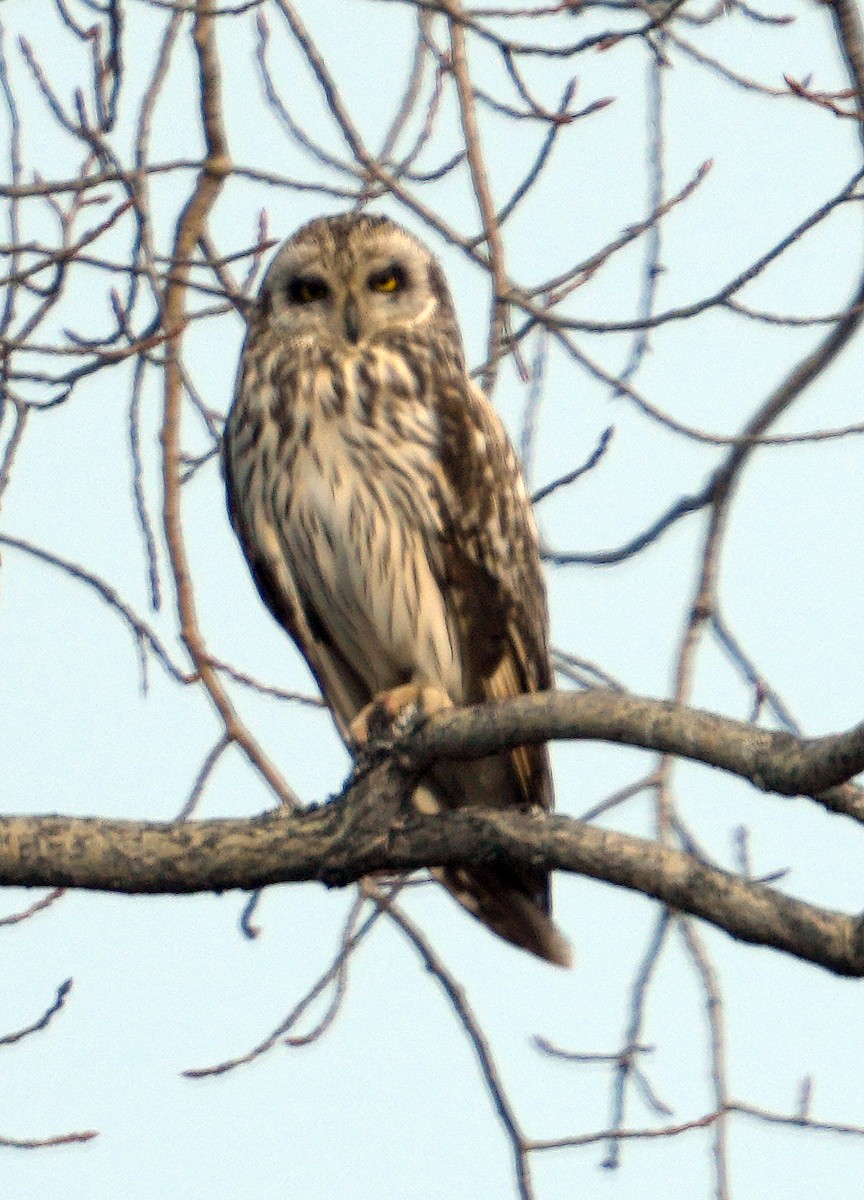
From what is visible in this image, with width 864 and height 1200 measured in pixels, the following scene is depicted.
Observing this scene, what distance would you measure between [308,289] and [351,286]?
13cm

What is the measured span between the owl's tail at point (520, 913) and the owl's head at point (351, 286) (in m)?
1.45

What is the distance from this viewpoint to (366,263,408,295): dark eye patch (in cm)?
496

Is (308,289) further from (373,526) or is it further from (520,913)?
(520,913)

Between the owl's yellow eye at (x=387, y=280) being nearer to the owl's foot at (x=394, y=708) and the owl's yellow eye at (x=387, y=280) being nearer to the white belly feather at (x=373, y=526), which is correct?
the white belly feather at (x=373, y=526)

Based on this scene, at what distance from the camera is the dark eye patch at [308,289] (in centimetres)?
493

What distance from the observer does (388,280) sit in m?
4.99

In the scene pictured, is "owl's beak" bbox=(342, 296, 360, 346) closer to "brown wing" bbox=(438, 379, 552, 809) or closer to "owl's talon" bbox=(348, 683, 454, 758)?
"brown wing" bbox=(438, 379, 552, 809)

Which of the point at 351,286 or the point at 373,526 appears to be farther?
the point at 351,286

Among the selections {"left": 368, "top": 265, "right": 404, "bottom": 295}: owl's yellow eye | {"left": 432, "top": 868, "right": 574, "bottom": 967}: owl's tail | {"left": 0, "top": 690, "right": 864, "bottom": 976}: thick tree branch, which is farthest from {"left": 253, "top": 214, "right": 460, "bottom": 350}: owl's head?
{"left": 0, "top": 690, "right": 864, "bottom": 976}: thick tree branch

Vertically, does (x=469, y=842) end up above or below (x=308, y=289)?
below

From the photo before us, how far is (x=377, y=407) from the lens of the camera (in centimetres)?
454

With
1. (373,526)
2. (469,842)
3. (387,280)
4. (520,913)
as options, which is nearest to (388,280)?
(387,280)

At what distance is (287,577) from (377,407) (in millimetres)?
470

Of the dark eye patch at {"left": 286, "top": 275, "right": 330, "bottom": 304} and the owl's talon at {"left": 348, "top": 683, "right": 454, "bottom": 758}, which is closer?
the owl's talon at {"left": 348, "top": 683, "right": 454, "bottom": 758}
